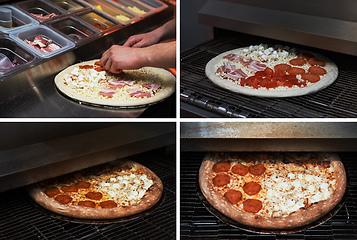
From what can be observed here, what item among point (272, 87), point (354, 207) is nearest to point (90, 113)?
point (272, 87)

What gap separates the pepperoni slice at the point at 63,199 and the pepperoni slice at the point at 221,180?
0.83 metres

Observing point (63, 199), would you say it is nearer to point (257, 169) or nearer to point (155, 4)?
point (257, 169)

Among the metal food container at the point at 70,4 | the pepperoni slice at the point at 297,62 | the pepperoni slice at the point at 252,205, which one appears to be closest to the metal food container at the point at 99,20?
the metal food container at the point at 70,4

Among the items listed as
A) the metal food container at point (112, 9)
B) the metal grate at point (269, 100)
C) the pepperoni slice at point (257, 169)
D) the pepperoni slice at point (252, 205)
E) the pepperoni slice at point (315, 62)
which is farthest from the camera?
the metal food container at point (112, 9)

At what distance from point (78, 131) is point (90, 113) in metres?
0.51

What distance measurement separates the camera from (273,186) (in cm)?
220

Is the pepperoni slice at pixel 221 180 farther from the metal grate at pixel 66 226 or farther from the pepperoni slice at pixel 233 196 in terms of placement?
the metal grate at pixel 66 226

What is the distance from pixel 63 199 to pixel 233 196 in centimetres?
94

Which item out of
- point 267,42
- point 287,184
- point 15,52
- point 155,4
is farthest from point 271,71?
point 15,52

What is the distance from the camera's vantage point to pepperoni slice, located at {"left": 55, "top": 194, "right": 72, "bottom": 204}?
210 centimetres

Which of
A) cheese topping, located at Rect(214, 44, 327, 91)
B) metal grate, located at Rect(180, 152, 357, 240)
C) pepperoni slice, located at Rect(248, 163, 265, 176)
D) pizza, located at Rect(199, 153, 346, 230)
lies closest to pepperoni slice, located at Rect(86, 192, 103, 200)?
metal grate, located at Rect(180, 152, 357, 240)

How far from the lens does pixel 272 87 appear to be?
2.34 m

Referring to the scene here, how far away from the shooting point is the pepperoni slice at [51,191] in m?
2.16

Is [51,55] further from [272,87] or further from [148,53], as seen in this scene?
[272,87]
